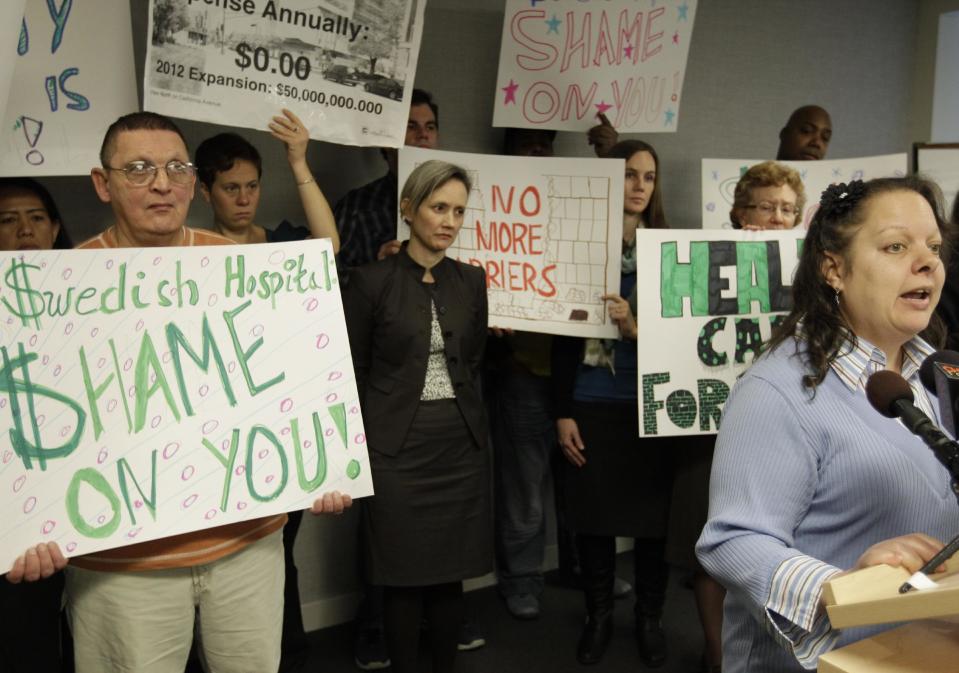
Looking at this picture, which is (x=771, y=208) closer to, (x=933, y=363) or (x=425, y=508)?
(x=425, y=508)

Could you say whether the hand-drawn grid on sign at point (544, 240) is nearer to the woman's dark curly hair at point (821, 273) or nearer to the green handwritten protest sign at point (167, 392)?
the green handwritten protest sign at point (167, 392)

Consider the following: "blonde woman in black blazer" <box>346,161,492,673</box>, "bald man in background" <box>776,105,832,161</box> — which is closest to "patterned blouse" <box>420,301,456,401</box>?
"blonde woman in black blazer" <box>346,161,492,673</box>

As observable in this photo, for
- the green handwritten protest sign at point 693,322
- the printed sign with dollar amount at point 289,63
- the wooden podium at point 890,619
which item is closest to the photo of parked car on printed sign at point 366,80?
the printed sign with dollar amount at point 289,63

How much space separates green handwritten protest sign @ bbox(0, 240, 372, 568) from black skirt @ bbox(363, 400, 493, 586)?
628 mm

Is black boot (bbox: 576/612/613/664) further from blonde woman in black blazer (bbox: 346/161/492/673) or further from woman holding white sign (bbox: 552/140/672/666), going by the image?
blonde woman in black blazer (bbox: 346/161/492/673)

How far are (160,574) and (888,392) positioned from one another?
4.17 feet

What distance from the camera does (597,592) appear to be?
294 cm

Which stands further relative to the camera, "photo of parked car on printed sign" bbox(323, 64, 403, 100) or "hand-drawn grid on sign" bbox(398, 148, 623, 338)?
"hand-drawn grid on sign" bbox(398, 148, 623, 338)

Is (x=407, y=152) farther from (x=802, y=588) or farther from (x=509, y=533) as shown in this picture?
(x=802, y=588)

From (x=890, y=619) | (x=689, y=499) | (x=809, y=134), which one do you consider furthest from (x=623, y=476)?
(x=890, y=619)

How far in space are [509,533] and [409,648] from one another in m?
1.01

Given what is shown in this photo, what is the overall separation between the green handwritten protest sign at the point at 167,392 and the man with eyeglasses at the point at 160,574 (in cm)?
9

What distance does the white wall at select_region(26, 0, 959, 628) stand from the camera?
3098 mm

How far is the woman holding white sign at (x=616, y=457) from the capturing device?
111 inches
